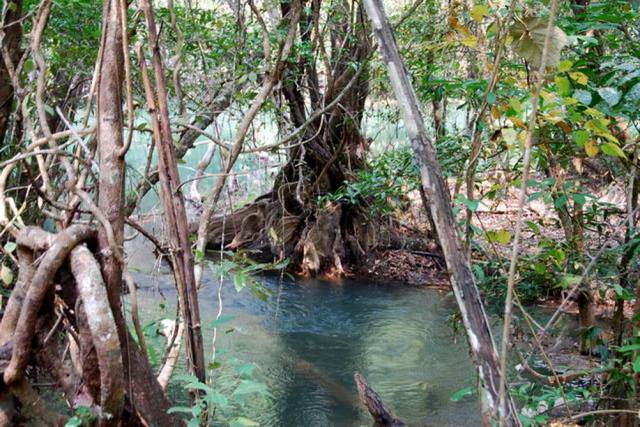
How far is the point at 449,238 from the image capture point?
1222 millimetres

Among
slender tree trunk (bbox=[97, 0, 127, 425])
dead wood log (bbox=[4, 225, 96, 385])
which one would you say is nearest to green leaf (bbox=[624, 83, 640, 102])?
slender tree trunk (bbox=[97, 0, 127, 425])

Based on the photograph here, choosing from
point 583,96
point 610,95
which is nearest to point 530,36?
point 583,96

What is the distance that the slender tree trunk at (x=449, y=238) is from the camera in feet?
3.89

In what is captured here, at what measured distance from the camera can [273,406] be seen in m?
5.08

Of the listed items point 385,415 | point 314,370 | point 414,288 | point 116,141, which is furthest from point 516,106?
point 414,288

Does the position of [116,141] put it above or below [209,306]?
above

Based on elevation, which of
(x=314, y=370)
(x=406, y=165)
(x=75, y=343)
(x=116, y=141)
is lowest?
(x=314, y=370)

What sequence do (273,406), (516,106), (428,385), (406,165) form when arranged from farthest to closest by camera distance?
(428,385) → (273,406) → (406,165) → (516,106)

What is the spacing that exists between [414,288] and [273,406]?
3606 millimetres

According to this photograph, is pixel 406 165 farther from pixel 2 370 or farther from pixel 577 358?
pixel 2 370

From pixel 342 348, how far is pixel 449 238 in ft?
17.7

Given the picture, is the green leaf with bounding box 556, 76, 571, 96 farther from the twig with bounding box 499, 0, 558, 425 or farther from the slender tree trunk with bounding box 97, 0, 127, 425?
the slender tree trunk with bounding box 97, 0, 127, 425

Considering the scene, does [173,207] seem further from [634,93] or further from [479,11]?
[634,93]

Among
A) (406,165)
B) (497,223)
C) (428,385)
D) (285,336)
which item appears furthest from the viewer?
(497,223)
